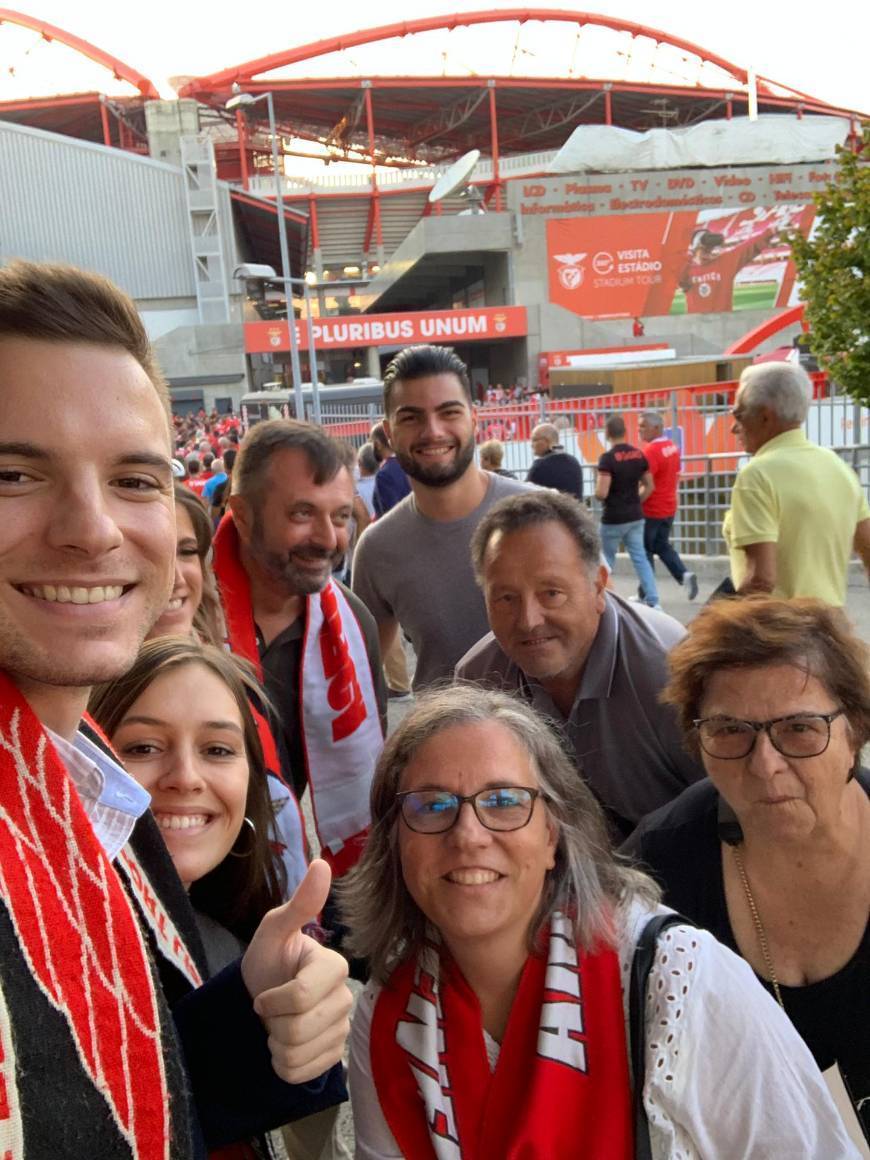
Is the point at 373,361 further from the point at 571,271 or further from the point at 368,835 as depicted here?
the point at 368,835

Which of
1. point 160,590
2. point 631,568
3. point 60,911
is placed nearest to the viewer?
point 60,911

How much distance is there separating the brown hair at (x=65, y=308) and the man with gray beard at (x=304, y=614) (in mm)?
1770

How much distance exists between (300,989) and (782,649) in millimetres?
1186


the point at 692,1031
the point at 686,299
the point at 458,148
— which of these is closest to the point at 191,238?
the point at 686,299

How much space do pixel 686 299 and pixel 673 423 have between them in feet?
107

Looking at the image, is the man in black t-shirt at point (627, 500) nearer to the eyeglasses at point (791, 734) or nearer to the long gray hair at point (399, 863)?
the eyeglasses at point (791, 734)

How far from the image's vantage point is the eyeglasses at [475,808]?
171 cm

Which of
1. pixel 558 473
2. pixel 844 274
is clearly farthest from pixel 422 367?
pixel 844 274

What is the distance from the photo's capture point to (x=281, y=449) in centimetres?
299

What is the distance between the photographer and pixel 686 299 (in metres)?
41.7

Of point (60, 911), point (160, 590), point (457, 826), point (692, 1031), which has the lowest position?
point (692, 1031)

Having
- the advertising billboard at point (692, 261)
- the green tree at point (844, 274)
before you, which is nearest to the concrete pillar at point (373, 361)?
the advertising billboard at point (692, 261)

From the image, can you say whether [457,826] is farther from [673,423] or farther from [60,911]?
[673,423]

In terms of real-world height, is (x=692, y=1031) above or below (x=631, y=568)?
above
